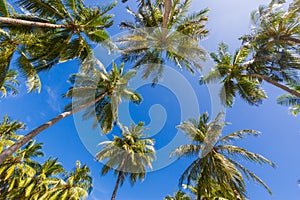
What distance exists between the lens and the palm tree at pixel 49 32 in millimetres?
9828

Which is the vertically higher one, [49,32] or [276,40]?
[276,40]

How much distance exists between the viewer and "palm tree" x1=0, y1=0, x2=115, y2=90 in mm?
9828

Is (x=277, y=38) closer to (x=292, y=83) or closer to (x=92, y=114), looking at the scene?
(x=292, y=83)

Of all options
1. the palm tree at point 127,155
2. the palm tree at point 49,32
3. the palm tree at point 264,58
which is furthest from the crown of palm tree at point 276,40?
the palm tree at point 127,155

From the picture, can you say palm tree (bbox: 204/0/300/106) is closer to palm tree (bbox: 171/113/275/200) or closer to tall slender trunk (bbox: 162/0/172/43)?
palm tree (bbox: 171/113/275/200)

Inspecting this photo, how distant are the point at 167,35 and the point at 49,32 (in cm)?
681

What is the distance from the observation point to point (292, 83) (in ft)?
37.2

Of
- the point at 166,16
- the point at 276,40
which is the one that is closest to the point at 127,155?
the point at 166,16

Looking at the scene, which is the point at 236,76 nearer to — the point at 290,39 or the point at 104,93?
the point at 290,39

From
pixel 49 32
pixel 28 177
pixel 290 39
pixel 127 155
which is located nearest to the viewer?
pixel 290 39

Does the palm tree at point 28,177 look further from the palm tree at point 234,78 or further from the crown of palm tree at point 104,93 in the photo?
the palm tree at point 234,78

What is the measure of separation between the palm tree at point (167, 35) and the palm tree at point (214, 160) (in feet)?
14.8

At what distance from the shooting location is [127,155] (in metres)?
19.7

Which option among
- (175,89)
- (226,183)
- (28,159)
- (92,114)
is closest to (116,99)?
(92,114)
